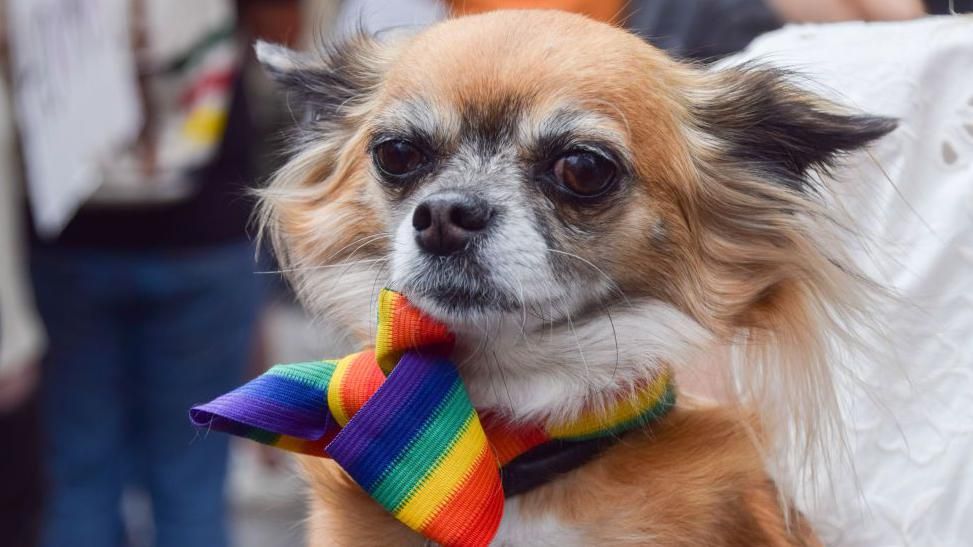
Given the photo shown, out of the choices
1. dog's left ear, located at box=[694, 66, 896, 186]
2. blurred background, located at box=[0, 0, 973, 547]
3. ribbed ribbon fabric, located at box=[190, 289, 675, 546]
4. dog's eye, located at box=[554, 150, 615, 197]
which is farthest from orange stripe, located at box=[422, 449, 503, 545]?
blurred background, located at box=[0, 0, 973, 547]

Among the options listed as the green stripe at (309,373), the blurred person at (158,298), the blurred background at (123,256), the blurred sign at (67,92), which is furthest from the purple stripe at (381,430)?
the blurred person at (158,298)

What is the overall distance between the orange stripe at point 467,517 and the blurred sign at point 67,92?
1628mm

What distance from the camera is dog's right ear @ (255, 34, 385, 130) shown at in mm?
1986

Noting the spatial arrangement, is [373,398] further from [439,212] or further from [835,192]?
[835,192]

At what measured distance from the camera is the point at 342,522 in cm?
173

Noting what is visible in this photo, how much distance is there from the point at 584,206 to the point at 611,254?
81mm

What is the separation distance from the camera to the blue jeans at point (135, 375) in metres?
3.24

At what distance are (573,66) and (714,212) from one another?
314 millimetres

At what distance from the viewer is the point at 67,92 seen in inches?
113

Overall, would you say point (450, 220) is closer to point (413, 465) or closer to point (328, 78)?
point (413, 465)

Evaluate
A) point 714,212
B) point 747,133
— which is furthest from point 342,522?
point 747,133

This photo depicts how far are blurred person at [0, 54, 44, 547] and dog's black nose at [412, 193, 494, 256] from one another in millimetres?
1521

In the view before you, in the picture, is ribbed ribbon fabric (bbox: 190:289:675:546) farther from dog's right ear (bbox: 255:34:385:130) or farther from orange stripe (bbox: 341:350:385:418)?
dog's right ear (bbox: 255:34:385:130)

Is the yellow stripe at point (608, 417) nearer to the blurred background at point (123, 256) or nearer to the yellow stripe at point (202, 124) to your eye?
the blurred background at point (123, 256)
